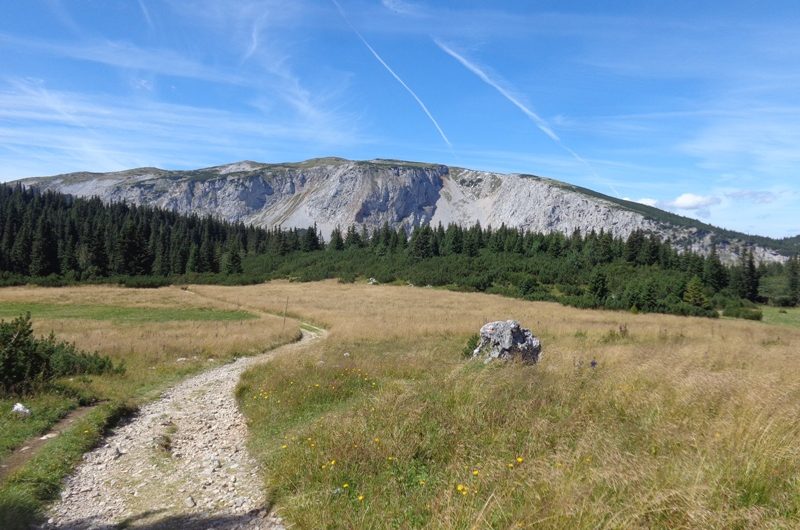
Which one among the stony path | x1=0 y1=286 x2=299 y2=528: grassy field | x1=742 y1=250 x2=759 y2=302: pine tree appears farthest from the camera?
x1=742 y1=250 x2=759 y2=302: pine tree

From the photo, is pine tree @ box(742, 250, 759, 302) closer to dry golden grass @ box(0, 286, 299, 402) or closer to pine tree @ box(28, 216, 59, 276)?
dry golden grass @ box(0, 286, 299, 402)

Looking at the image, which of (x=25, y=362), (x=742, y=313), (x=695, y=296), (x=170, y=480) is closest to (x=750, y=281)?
(x=695, y=296)

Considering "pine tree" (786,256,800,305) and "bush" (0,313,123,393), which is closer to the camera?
"bush" (0,313,123,393)

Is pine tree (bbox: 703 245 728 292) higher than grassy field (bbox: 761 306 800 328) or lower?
higher

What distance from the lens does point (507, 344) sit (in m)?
15.3

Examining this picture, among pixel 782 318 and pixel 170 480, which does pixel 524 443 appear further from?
pixel 782 318

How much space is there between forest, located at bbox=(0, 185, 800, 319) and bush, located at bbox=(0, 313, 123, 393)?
46435 millimetres

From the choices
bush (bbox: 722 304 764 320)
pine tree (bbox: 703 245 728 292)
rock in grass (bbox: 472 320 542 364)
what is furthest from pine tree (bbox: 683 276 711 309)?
rock in grass (bbox: 472 320 542 364)

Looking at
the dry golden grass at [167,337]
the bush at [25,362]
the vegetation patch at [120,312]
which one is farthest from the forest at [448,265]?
the bush at [25,362]

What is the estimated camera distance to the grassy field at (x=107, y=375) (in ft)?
Result: 24.1

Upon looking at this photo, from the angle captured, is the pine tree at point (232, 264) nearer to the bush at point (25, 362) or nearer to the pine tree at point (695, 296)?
the pine tree at point (695, 296)

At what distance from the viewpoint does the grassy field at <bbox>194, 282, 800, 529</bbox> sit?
428 cm

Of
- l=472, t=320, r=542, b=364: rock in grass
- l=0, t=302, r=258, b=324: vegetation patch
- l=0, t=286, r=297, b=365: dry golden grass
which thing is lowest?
l=0, t=302, r=258, b=324: vegetation patch

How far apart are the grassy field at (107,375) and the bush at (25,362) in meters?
0.53
